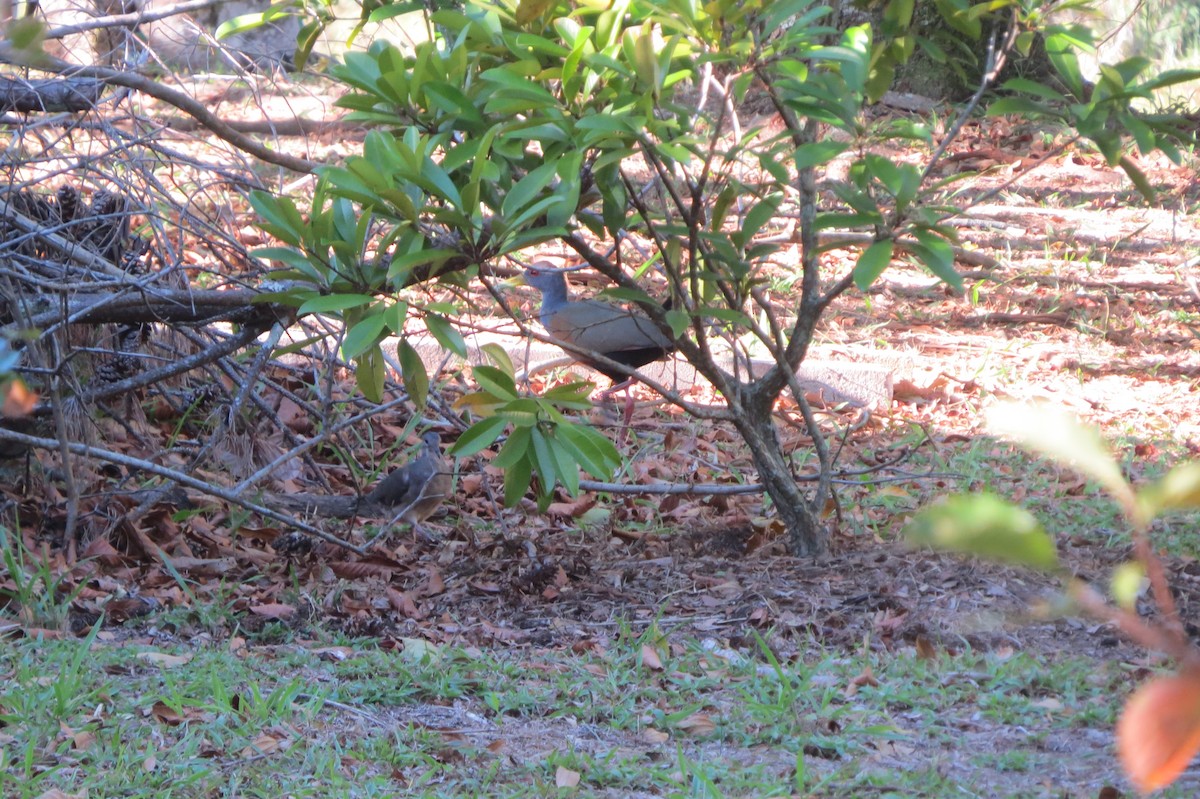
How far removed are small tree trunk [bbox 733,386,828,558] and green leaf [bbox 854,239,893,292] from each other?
1.14 m

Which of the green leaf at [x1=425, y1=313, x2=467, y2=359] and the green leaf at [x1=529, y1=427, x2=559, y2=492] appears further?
the green leaf at [x1=529, y1=427, x2=559, y2=492]

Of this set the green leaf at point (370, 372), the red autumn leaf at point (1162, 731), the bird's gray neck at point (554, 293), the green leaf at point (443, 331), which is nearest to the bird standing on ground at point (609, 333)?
the bird's gray neck at point (554, 293)

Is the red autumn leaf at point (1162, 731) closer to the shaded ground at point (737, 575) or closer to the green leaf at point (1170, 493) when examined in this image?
the green leaf at point (1170, 493)

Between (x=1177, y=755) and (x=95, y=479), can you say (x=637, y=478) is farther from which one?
(x=1177, y=755)

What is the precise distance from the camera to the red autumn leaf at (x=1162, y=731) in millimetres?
448

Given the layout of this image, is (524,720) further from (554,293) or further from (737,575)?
(554,293)

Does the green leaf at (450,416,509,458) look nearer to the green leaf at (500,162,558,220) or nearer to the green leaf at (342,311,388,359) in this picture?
the green leaf at (342,311,388,359)

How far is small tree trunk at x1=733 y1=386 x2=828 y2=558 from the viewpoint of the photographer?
3549 millimetres

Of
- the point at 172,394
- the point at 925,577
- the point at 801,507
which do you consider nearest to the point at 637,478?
the point at 801,507

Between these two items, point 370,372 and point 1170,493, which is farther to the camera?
point 370,372

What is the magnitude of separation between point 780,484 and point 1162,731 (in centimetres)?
314

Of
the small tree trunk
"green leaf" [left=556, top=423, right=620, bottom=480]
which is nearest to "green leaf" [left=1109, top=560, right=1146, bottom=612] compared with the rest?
"green leaf" [left=556, top=423, right=620, bottom=480]

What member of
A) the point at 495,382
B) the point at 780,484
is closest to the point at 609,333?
the point at 780,484

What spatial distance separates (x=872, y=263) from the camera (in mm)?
2375
